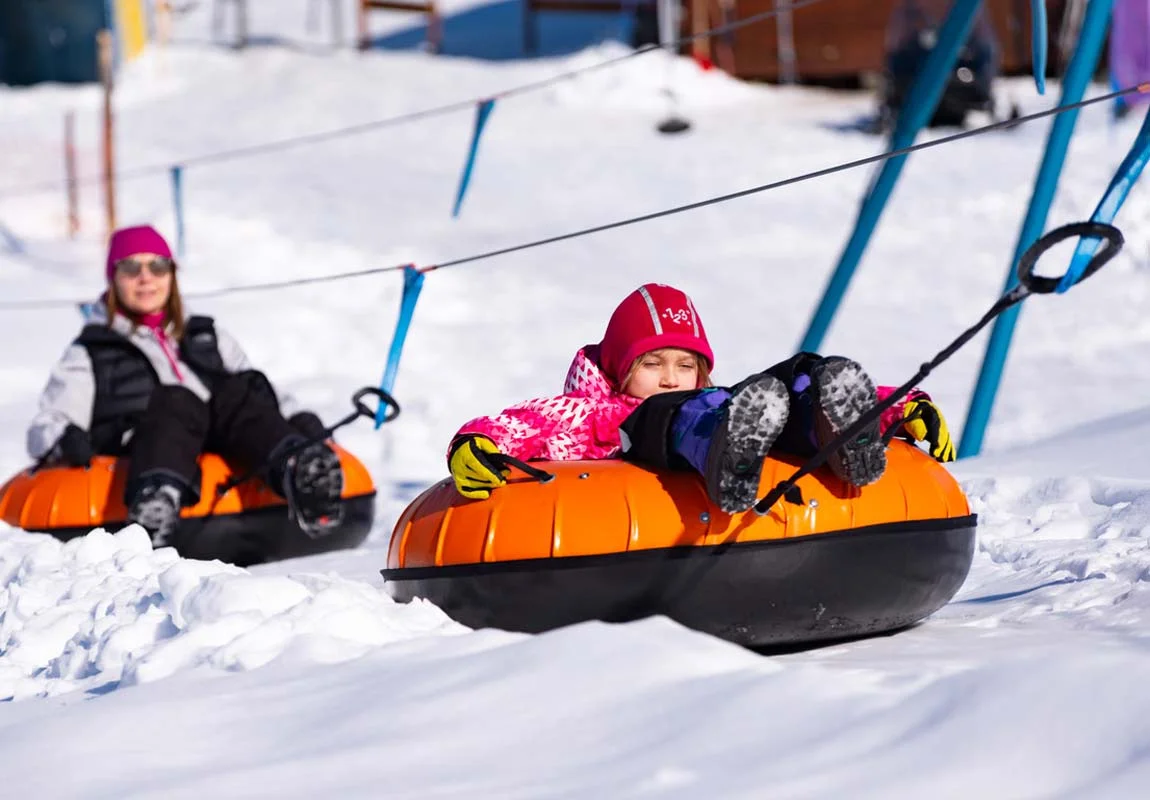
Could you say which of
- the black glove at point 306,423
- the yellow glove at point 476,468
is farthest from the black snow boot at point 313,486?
the yellow glove at point 476,468

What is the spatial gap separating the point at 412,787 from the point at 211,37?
81.8ft

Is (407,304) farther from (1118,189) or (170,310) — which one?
(1118,189)

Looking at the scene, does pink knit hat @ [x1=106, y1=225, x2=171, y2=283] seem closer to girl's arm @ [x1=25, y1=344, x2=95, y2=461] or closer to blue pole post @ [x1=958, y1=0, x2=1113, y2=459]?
girl's arm @ [x1=25, y1=344, x2=95, y2=461]

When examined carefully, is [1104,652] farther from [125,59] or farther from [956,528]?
[125,59]

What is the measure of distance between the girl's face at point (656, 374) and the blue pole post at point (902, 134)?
2.95 metres

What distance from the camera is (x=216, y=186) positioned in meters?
15.4

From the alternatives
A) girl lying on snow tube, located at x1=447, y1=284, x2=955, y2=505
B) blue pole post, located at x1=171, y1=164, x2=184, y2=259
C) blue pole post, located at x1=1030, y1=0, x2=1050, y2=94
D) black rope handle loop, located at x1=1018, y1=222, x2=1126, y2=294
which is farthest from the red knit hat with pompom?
blue pole post, located at x1=171, y1=164, x2=184, y2=259

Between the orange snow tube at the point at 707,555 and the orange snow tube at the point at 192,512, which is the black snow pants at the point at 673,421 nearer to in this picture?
the orange snow tube at the point at 707,555

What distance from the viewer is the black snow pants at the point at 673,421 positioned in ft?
11.6

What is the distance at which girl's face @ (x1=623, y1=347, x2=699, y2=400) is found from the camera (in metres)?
4.20

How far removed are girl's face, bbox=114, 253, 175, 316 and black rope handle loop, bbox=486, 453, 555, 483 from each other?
2.82 meters

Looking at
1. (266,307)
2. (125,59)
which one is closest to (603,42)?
(125,59)

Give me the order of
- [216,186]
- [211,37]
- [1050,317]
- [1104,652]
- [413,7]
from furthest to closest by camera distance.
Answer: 1. [211,37]
2. [413,7]
3. [216,186]
4. [1050,317]
5. [1104,652]

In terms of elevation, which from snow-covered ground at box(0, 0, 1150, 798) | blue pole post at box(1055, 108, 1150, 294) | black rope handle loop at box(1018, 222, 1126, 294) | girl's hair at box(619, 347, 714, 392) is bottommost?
snow-covered ground at box(0, 0, 1150, 798)
